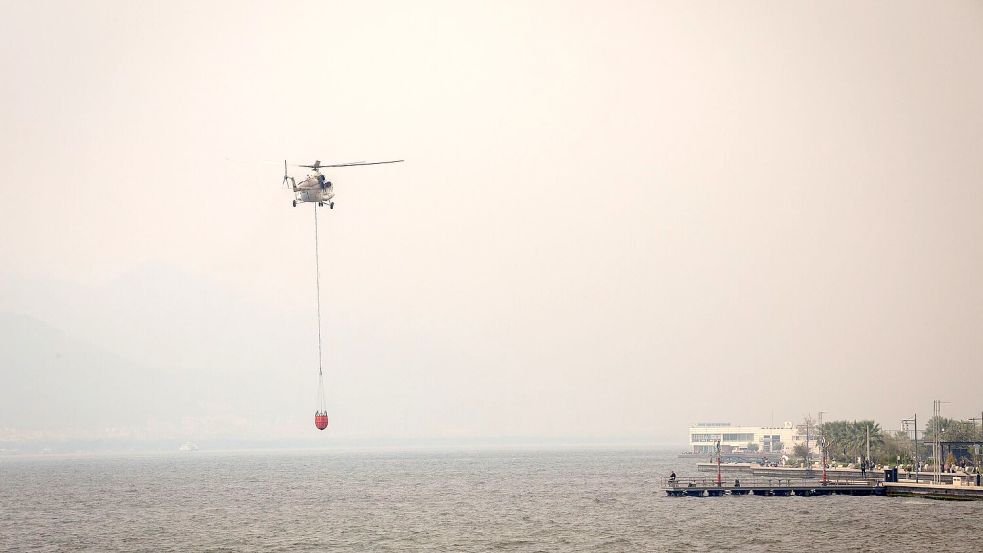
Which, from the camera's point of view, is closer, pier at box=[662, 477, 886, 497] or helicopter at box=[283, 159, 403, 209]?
helicopter at box=[283, 159, 403, 209]

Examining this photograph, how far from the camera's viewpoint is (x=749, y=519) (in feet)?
390

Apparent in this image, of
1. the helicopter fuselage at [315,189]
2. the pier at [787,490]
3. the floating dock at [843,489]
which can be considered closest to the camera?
the helicopter fuselage at [315,189]

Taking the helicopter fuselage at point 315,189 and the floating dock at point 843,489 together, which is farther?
the floating dock at point 843,489

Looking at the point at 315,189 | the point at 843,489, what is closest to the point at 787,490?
the point at 843,489

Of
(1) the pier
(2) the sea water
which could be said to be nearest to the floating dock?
(1) the pier

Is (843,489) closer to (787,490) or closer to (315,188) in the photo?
(787,490)

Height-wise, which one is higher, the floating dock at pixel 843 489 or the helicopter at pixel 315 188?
the helicopter at pixel 315 188

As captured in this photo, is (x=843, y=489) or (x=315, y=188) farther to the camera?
(x=843, y=489)

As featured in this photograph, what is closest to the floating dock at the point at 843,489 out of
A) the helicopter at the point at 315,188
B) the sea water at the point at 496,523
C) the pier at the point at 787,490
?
the pier at the point at 787,490

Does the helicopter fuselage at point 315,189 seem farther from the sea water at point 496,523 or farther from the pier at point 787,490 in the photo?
the pier at point 787,490

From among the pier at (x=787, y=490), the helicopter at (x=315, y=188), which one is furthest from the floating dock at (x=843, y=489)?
the helicopter at (x=315, y=188)

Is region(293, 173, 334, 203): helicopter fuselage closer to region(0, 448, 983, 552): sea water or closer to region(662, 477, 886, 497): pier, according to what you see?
region(0, 448, 983, 552): sea water

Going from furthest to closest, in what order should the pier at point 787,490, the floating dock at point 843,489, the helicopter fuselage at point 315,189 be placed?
the pier at point 787,490 < the floating dock at point 843,489 < the helicopter fuselage at point 315,189

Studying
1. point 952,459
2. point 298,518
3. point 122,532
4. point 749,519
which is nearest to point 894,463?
point 952,459
